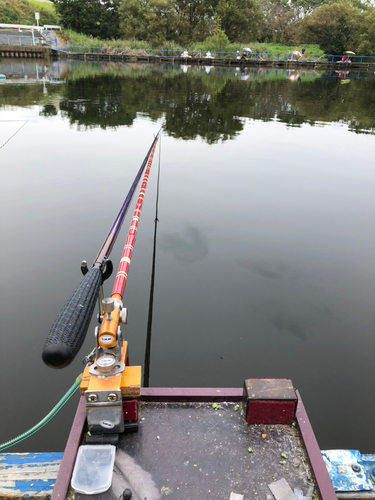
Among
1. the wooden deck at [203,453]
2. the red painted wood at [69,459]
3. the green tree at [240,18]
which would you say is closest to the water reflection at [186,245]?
the wooden deck at [203,453]

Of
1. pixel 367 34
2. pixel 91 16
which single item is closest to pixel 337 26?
pixel 367 34

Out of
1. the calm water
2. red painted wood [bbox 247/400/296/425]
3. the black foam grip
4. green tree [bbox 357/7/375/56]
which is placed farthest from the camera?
green tree [bbox 357/7/375/56]

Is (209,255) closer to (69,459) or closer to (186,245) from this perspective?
(186,245)

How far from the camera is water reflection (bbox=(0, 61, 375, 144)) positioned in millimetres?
15367

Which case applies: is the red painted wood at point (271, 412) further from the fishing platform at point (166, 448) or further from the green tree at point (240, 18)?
the green tree at point (240, 18)

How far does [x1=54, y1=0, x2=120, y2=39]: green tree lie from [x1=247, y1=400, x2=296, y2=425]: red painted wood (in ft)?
183

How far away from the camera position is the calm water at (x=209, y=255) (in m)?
4.10

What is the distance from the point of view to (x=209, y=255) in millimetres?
6363

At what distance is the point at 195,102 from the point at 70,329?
751 inches

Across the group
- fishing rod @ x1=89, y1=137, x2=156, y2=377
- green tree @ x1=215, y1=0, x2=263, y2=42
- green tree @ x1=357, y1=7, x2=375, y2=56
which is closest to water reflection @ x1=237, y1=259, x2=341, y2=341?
fishing rod @ x1=89, y1=137, x2=156, y2=377

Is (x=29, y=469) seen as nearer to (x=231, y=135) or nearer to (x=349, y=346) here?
(x=349, y=346)

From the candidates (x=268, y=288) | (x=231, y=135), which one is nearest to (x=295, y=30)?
(x=231, y=135)

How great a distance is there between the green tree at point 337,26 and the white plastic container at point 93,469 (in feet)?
182

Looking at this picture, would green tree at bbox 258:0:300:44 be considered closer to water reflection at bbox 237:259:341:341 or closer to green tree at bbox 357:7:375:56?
green tree at bbox 357:7:375:56
